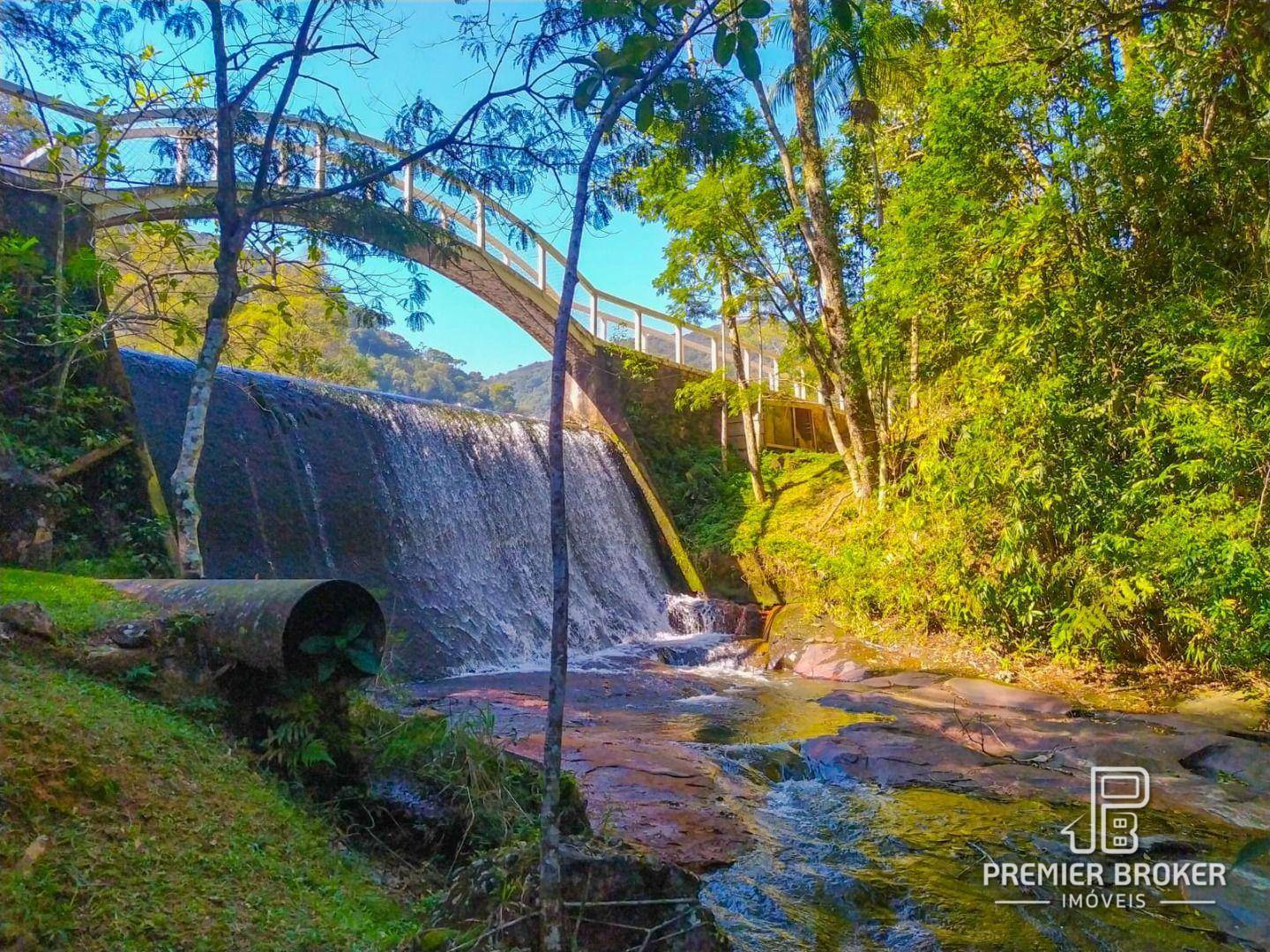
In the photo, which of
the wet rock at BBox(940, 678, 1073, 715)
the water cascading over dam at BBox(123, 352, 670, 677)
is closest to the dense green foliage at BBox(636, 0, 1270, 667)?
the wet rock at BBox(940, 678, 1073, 715)

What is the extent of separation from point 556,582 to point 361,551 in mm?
7676

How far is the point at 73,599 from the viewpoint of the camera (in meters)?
4.01

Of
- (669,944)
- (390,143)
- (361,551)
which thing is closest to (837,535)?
(361,551)

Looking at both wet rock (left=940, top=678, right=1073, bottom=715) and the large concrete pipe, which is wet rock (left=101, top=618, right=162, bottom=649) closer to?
the large concrete pipe

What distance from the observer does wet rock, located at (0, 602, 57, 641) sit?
11.1ft

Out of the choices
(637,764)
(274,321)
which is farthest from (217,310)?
(274,321)

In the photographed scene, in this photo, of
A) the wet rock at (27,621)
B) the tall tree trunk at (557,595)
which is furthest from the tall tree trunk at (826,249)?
the wet rock at (27,621)

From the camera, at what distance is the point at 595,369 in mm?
15359

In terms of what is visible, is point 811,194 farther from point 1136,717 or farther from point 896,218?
point 1136,717

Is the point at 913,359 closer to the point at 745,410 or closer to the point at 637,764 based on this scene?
the point at 745,410

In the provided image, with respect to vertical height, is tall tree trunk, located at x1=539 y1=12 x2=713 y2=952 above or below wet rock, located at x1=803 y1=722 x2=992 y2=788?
above

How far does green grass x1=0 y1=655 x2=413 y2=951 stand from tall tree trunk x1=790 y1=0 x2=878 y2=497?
9.48 meters

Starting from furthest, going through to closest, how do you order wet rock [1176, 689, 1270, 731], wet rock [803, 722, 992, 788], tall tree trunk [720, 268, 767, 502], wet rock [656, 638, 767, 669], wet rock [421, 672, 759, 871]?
tall tree trunk [720, 268, 767, 502] < wet rock [656, 638, 767, 669] < wet rock [1176, 689, 1270, 731] < wet rock [803, 722, 992, 788] < wet rock [421, 672, 759, 871]
